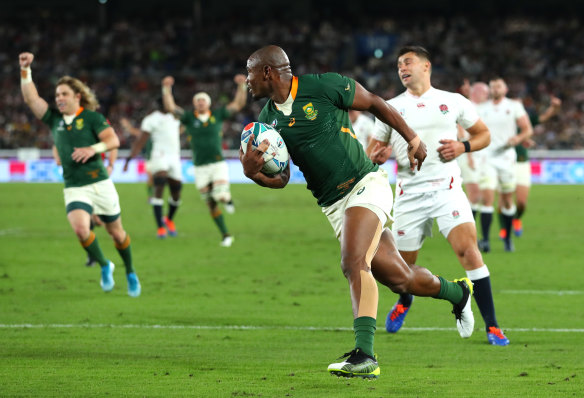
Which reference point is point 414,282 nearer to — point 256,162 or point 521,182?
point 256,162

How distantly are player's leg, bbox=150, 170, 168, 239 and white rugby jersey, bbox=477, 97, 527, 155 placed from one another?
6.18m

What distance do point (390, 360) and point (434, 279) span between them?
0.73 metres

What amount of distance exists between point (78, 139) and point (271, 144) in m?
4.62

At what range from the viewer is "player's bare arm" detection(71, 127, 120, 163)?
31.7 ft

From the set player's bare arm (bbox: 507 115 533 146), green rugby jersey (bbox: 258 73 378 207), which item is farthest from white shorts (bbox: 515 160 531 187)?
green rugby jersey (bbox: 258 73 378 207)

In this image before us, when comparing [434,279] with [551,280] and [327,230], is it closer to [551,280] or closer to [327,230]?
[551,280]

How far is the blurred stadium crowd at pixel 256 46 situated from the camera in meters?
42.9

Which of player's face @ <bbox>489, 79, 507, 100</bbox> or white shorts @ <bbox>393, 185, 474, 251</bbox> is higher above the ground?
player's face @ <bbox>489, 79, 507, 100</bbox>

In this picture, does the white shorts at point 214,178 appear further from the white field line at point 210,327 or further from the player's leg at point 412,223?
the player's leg at point 412,223

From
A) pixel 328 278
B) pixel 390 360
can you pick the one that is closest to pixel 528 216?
pixel 328 278

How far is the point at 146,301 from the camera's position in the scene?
32.9ft

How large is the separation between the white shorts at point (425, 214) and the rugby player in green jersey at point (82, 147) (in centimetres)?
366

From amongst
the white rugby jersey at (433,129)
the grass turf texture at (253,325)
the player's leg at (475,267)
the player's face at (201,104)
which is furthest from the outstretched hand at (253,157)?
the player's face at (201,104)

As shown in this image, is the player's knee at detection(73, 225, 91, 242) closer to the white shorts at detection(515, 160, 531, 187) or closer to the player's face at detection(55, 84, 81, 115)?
the player's face at detection(55, 84, 81, 115)
